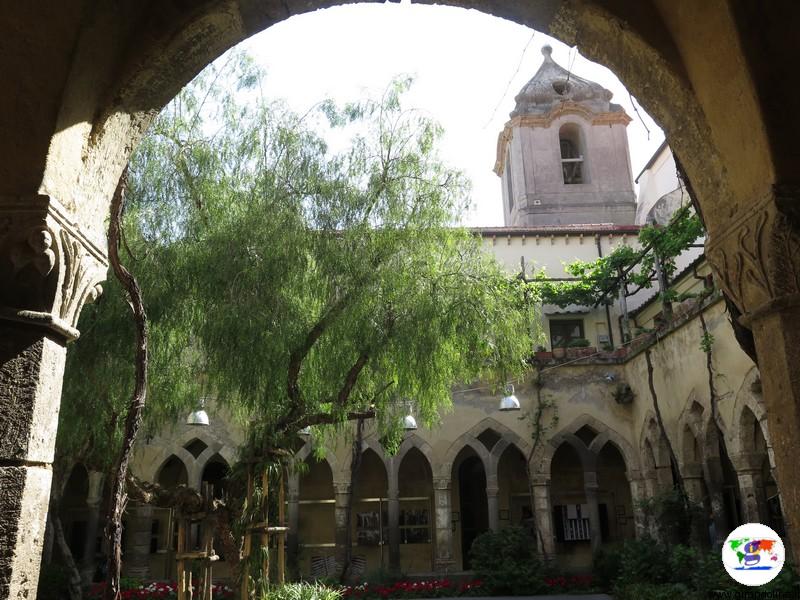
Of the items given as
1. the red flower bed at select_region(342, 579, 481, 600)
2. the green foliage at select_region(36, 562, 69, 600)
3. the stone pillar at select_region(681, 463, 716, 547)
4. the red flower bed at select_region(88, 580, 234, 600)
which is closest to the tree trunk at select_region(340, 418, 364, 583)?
the red flower bed at select_region(342, 579, 481, 600)

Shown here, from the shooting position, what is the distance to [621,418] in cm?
1627

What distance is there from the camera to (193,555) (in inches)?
286

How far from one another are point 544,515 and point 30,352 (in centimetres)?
1469

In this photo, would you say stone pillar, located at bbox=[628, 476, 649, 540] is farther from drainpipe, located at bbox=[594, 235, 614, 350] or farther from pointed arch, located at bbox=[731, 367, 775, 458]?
drainpipe, located at bbox=[594, 235, 614, 350]

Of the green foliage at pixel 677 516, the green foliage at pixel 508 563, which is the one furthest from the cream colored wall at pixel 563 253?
the green foliage at pixel 677 516

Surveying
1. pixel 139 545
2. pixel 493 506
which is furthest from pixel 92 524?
pixel 493 506

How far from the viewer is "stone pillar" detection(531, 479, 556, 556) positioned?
15.6 m

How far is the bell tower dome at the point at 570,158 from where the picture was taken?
80.3 ft

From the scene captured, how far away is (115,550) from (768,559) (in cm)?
639

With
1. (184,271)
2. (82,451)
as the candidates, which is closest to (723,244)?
(184,271)

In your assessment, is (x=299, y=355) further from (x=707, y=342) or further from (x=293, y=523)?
(x=293, y=523)

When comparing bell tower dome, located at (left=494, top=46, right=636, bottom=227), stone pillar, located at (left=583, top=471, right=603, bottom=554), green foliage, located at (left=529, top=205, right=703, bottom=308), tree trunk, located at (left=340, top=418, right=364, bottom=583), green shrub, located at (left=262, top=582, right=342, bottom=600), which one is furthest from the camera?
bell tower dome, located at (left=494, top=46, right=636, bottom=227)

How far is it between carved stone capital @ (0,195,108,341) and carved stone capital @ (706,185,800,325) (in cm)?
260

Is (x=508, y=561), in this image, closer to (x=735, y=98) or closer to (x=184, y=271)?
(x=184, y=271)
